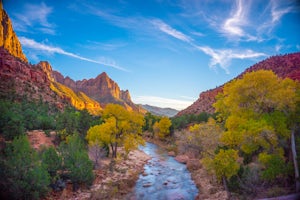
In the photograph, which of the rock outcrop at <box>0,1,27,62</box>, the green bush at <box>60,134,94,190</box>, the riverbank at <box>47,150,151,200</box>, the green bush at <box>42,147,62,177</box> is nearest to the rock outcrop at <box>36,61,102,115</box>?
the rock outcrop at <box>0,1,27,62</box>

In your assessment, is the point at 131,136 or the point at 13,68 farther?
the point at 13,68

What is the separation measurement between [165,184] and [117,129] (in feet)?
35.7

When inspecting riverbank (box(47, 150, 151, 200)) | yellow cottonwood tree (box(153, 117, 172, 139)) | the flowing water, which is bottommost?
the flowing water

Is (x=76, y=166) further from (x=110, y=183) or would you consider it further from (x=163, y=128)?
(x=163, y=128)

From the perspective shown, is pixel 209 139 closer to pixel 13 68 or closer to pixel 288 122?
pixel 288 122

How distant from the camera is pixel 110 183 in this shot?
68.3 feet

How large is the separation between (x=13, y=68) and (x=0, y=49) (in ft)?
40.1

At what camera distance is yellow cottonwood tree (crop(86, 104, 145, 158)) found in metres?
28.1

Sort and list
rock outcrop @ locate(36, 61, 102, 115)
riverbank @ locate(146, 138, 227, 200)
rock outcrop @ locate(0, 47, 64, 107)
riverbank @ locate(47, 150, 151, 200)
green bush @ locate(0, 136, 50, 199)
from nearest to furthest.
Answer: green bush @ locate(0, 136, 50, 199)
riverbank @ locate(47, 150, 151, 200)
riverbank @ locate(146, 138, 227, 200)
rock outcrop @ locate(0, 47, 64, 107)
rock outcrop @ locate(36, 61, 102, 115)

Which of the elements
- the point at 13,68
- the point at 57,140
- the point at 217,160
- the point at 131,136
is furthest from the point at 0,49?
the point at 217,160

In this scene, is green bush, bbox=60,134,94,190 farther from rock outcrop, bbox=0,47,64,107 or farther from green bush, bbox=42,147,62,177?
rock outcrop, bbox=0,47,64,107

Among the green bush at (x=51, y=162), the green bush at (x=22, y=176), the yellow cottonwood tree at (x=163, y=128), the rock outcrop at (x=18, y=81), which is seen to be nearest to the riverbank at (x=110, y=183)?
the green bush at (x=51, y=162)

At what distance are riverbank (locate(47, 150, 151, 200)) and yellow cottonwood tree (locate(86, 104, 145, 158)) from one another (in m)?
2.79

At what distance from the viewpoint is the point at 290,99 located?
40.8 ft
